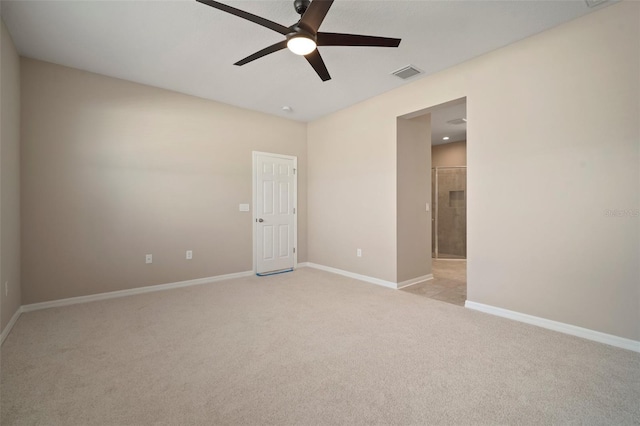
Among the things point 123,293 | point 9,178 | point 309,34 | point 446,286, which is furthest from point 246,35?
point 446,286

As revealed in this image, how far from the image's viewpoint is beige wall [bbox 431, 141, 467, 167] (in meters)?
6.78

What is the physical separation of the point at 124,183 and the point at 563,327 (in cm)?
509

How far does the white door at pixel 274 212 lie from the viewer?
4941mm

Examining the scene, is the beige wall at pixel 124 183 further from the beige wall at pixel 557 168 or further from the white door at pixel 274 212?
the beige wall at pixel 557 168

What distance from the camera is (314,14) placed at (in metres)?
1.93

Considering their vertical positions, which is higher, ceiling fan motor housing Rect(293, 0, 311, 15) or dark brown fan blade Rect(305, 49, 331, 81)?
ceiling fan motor housing Rect(293, 0, 311, 15)

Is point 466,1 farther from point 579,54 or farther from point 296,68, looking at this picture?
point 296,68

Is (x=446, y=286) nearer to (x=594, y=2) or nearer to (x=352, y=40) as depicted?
(x=594, y=2)

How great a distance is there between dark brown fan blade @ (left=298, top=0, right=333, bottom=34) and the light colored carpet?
7.87ft

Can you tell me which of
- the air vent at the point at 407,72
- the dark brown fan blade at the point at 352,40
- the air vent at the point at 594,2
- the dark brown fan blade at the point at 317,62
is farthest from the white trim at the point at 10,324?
the air vent at the point at 594,2

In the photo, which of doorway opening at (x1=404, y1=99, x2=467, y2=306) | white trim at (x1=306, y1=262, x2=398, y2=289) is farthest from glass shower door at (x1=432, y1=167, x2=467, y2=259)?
white trim at (x1=306, y1=262, x2=398, y2=289)

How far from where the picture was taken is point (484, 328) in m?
2.70

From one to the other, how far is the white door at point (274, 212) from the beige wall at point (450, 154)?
3.85 m

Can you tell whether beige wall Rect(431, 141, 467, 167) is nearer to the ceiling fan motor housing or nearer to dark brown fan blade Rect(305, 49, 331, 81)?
dark brown fan blade Rect(305, 49, 331, 81)
